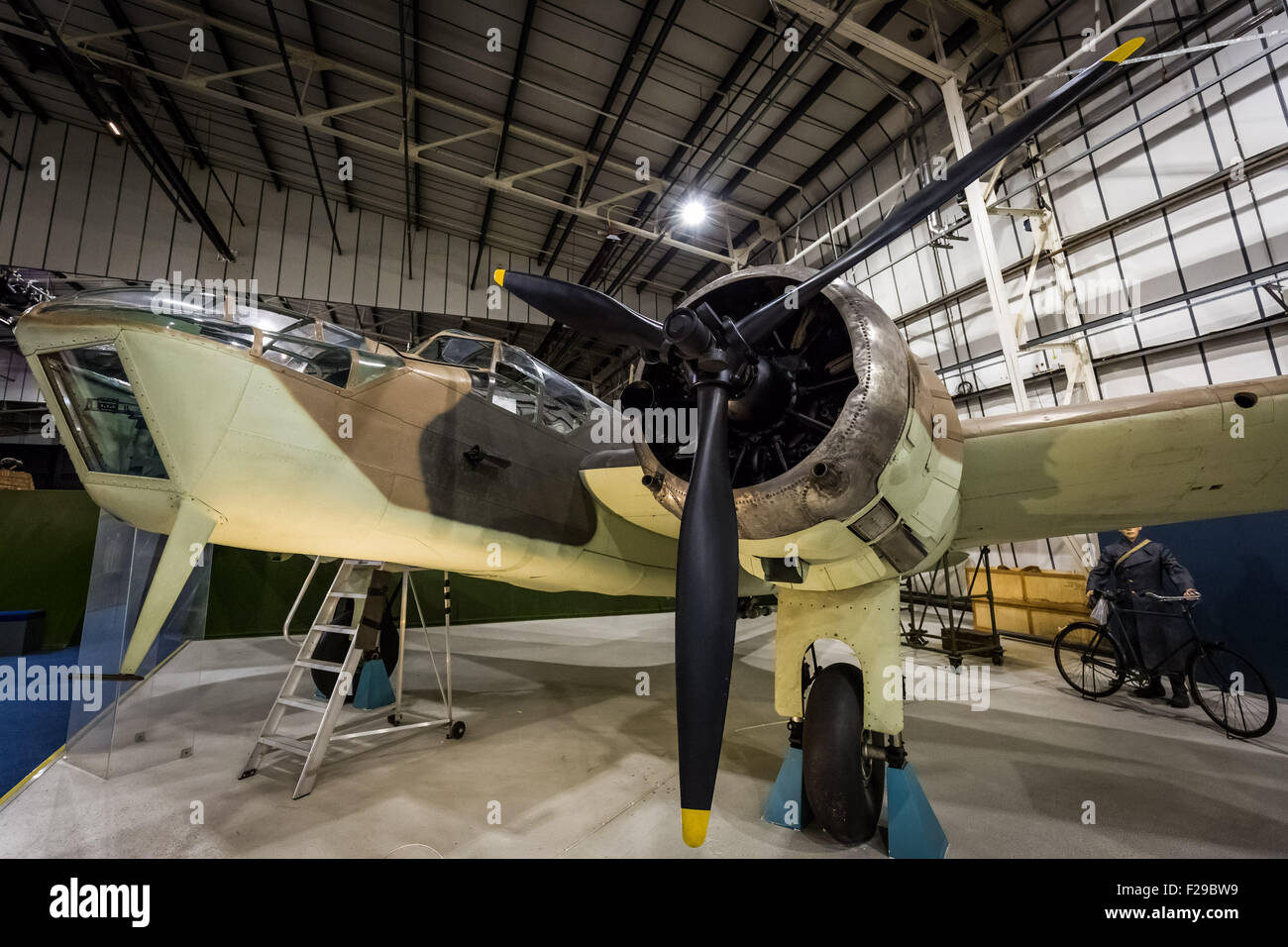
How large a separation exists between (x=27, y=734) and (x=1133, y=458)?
809cm

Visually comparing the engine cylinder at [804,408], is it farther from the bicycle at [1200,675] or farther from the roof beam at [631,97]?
the roof beam at [631,97]

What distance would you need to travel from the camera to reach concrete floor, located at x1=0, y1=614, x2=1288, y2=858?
2.70 meters

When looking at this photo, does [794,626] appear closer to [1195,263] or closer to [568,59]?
[1195,263]

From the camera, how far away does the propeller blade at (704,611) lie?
1.73 m

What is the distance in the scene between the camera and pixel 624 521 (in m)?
4.70

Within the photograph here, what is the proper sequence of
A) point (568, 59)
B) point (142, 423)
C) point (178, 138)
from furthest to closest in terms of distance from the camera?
point (178, 138)
point (568, 59)
point (142, 423)

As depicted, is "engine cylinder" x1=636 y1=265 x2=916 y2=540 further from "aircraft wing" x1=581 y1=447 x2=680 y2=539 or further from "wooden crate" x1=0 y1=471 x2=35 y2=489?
"wooden crate" x1=0 y1=471 x2=35 y2=489

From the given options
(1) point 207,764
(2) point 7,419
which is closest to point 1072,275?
(1) point 207,764

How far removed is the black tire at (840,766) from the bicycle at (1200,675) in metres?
3.55

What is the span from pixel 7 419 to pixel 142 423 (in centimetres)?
2189

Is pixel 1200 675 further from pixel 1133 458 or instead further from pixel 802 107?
Answer: pixel 802 107

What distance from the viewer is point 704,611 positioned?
6.40ft

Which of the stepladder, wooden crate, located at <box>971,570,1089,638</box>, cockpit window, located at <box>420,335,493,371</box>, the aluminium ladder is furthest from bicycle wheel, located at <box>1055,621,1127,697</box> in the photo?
the aluminium ladder

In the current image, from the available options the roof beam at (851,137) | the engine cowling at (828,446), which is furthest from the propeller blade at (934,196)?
the roof beam at (851,137)
